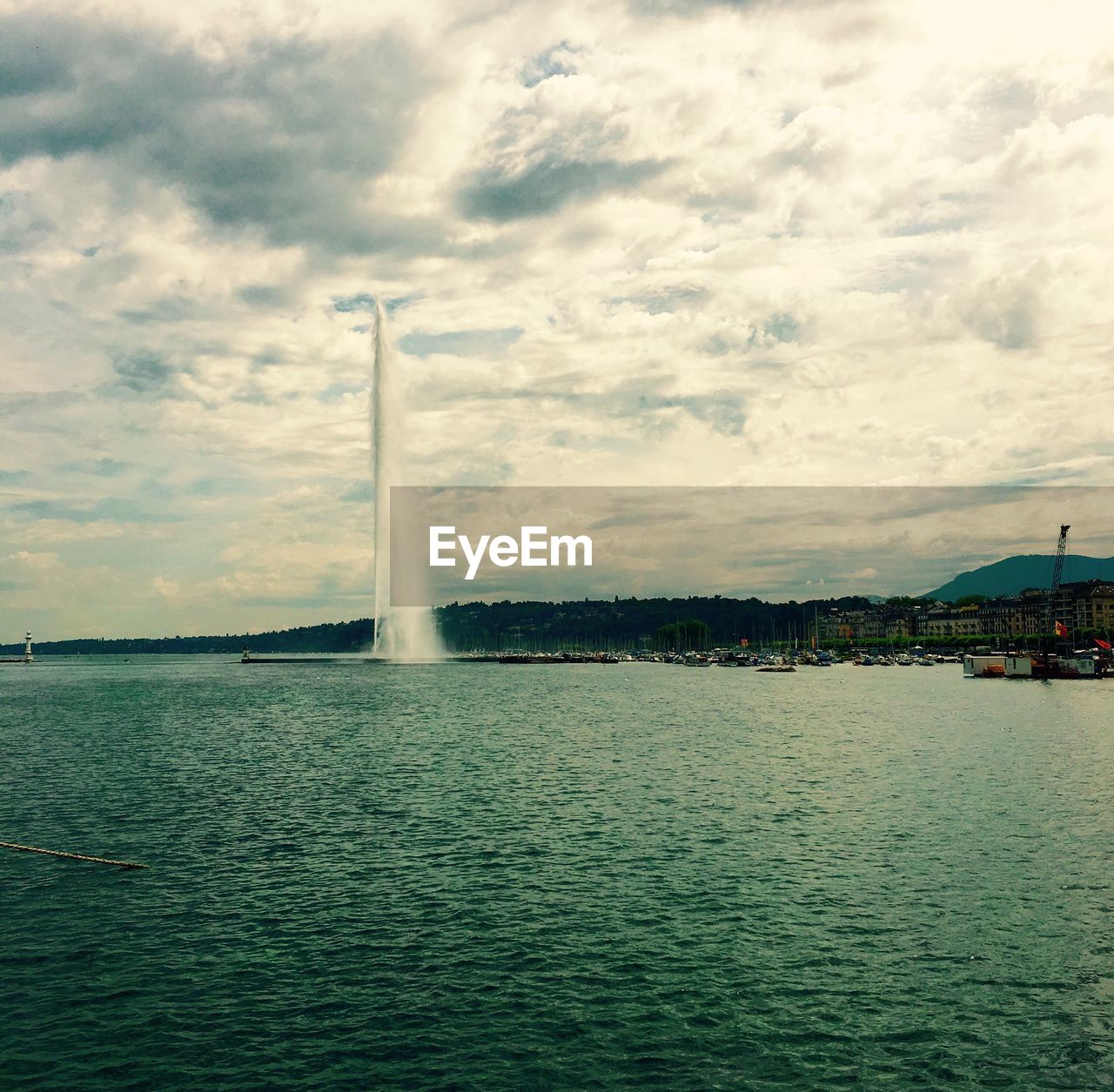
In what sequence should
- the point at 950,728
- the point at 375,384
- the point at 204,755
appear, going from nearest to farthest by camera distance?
the point at 204,755
the point at 950,728
the point at 375,384

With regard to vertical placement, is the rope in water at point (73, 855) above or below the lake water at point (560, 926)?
above

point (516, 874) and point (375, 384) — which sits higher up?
point (375, 384)

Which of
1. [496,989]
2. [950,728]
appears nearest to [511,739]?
[950,728]

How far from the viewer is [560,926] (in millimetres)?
31188

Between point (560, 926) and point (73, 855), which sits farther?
point (73, 855)

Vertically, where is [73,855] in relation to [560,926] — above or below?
above

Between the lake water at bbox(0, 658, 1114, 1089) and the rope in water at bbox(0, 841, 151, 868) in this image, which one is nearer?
the lake water at bbox(0, 658, 1114, 1089)

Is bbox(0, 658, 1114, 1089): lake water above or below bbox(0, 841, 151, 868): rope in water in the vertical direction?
below

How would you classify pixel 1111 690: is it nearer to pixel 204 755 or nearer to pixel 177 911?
pixel 204 755

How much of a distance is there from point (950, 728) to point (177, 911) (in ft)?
276

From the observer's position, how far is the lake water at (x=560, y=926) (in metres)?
22.0

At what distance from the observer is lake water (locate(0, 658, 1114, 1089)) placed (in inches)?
868

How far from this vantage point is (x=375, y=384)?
196 metres

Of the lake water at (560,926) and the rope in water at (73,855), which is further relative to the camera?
the rope in water at (73,855)
